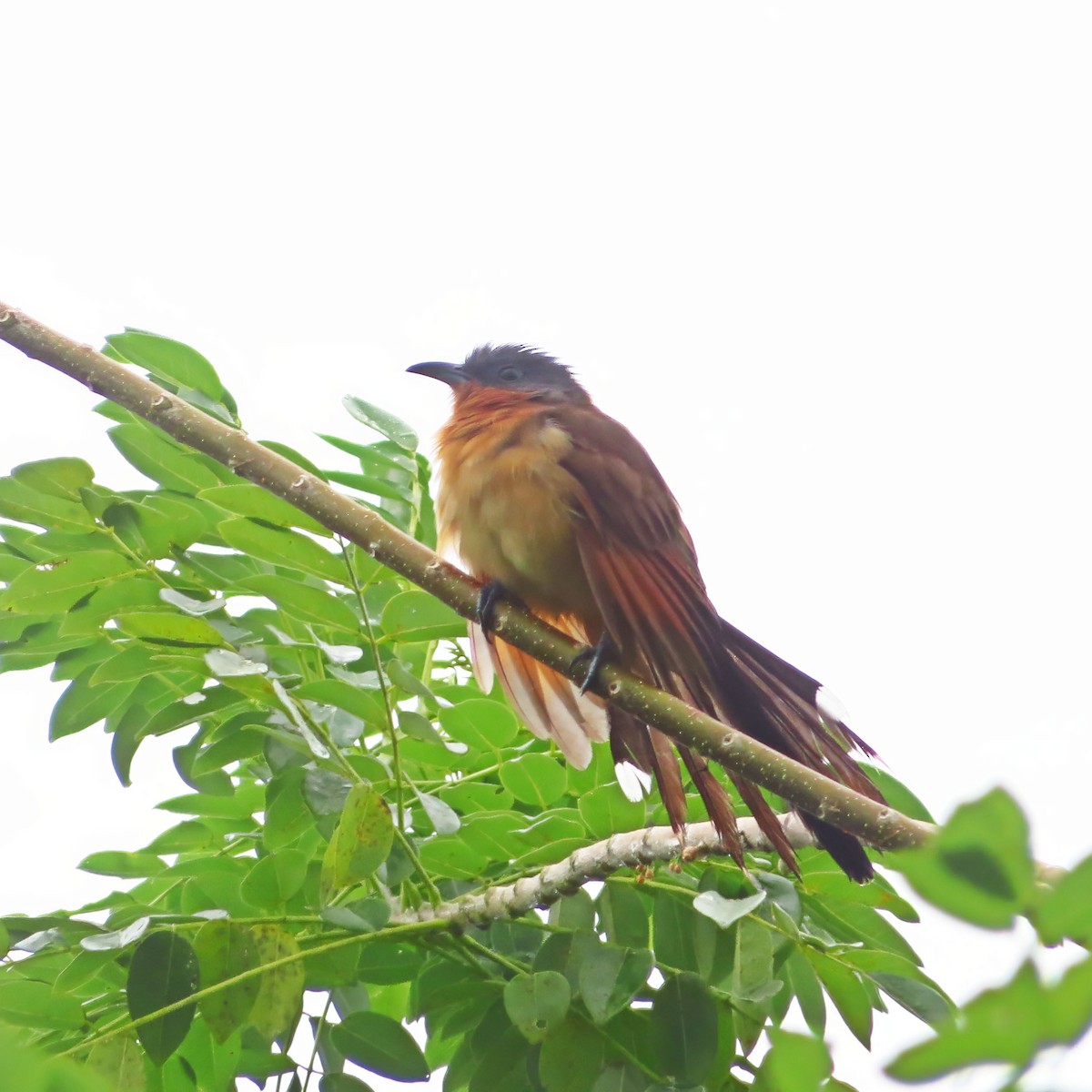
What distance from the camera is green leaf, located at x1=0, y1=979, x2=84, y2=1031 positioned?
5.28 ft

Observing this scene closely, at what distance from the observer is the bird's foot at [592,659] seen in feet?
6.40

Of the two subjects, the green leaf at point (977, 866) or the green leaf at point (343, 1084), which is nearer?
the green leaf at point (977, 866)


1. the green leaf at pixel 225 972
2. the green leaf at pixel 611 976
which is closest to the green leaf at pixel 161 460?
the green leaf at pixel 225 972

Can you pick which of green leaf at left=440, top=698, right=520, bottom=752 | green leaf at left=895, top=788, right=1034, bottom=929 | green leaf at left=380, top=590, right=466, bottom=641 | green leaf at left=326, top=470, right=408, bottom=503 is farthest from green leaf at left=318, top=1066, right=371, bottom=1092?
green leaf at left=895, top=788, right=1034, bottom=929

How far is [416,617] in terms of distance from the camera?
1866mm

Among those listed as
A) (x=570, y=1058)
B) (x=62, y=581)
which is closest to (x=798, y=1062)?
(x=570, y=1058)

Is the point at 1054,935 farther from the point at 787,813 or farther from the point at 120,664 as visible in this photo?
the point at 120,664

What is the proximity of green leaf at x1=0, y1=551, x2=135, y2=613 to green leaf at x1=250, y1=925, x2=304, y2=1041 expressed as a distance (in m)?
0.55

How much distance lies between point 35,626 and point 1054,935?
5.65 feet

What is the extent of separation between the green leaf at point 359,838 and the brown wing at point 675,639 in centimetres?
50

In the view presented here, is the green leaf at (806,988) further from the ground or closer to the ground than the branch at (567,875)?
closer to the ground

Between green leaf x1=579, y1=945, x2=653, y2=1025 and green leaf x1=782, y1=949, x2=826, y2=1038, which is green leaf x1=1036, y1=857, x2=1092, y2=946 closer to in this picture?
green leaf x1=579, y1=945, x2=653, y2=1025

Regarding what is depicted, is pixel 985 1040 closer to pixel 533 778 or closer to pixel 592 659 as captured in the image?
pixel 533 778

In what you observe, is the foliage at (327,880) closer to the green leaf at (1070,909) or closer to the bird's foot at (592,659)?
the bird's foot at (592,659)
